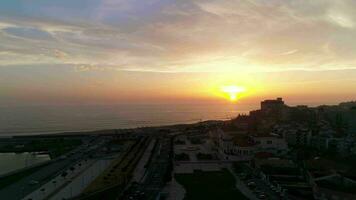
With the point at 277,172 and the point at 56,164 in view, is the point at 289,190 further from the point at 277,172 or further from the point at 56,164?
the point at 56,164

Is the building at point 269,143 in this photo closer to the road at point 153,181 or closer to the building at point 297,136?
the building at point 297,136

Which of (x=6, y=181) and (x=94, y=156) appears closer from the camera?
(x=6, y=181)

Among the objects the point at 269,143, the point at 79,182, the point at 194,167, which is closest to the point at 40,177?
the point at 79,182

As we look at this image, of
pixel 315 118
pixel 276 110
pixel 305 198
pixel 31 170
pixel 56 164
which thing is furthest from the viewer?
pixel 276 110

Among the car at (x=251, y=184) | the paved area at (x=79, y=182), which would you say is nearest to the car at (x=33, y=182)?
the paved area at (x=79, y=182)

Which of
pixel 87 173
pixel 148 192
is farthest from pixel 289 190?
pixel 87 173

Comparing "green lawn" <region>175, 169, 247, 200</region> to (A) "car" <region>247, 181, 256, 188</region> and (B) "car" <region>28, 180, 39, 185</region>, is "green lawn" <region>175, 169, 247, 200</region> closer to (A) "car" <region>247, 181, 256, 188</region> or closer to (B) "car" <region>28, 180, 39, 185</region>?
(A) "car" <region>247, 181, 256, 188</region>

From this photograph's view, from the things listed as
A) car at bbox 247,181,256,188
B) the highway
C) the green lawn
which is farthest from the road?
the highway

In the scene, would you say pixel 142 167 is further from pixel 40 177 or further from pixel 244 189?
pixel 244 189
